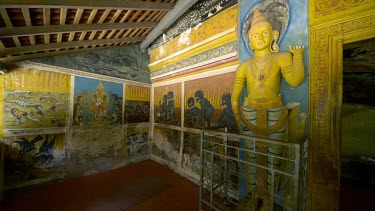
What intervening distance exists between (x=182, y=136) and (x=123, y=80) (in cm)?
292

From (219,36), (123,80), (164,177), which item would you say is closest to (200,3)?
(219,36)

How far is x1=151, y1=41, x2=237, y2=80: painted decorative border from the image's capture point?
10.9ft

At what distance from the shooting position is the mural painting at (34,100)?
3.61 meters

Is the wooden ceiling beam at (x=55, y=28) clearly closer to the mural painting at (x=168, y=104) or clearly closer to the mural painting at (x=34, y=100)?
the mural painting at (x=34, y=100)

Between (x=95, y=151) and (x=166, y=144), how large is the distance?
2.26 meters

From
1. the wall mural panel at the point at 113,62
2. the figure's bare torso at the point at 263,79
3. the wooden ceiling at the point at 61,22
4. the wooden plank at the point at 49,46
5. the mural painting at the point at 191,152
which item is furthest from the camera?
the wall mural panel at the point at 113,62

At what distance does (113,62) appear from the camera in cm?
523

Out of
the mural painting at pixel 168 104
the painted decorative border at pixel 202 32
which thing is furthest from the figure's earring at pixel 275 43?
the mural painting at pixel 168 104

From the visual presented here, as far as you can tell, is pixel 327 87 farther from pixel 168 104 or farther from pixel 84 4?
pixel 168 104

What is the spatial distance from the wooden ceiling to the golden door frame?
3.24m

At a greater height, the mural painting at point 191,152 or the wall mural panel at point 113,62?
the wall mural panel at point 113,62

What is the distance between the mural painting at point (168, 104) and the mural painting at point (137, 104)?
1.21 ft

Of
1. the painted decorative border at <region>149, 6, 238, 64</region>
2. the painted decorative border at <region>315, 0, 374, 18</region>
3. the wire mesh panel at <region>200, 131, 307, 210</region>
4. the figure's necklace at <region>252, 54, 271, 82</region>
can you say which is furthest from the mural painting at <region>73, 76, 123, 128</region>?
the painted decorative border at <region>315, 0, 374, 18</region>

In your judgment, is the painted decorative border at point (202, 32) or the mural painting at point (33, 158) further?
the mural painting at point (33, 158)
